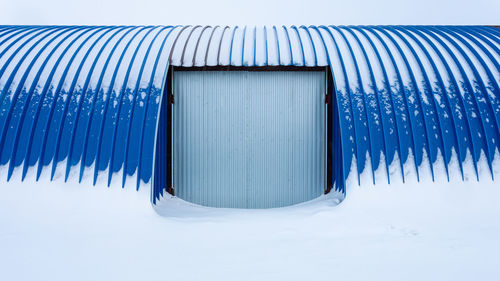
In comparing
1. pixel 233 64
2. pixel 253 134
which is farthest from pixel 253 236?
pixel 233 64

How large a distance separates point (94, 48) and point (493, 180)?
340 inches

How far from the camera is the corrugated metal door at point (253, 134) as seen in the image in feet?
23.4

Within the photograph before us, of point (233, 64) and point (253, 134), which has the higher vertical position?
point (233, 64)

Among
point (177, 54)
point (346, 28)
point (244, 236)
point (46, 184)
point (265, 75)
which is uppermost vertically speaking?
point (346, 28)

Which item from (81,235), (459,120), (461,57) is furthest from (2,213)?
(461,57)

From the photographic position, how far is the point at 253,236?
208 inches

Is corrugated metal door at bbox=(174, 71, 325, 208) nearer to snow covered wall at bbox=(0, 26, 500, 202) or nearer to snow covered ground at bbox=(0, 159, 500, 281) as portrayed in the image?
snow covered wall at bbox=(0, 26, 500, 202)

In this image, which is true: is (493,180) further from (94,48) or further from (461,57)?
(94,48)

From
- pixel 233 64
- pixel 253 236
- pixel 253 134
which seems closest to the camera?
pixel 253 236

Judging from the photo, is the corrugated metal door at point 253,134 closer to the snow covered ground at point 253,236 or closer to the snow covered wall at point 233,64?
the snow covered wall at point 233,64

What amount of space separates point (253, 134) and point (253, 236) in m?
2.49

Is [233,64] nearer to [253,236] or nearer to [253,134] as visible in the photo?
[253,134]

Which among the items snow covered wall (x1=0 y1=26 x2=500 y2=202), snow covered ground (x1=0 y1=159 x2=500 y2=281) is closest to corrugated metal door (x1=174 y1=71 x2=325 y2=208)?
snow covered wall (x1=0 y1=26 x2=500 y2=202)

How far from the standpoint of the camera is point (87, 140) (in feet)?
20.3
